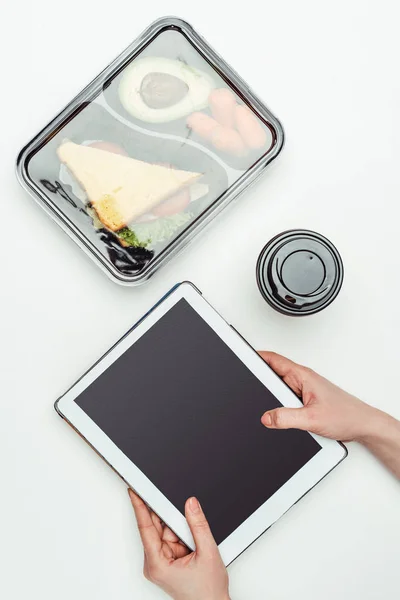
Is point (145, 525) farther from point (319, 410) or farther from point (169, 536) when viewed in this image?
point (319, 410)

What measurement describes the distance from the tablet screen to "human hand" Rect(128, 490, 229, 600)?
0.02 m

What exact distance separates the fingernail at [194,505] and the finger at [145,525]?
0.18ft

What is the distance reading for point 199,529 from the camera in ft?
2.66

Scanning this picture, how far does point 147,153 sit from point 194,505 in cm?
42

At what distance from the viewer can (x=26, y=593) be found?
2.82 feet

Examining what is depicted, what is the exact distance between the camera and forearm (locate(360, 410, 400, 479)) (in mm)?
852

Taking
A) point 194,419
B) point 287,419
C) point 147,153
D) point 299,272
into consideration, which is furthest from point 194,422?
point 147,153

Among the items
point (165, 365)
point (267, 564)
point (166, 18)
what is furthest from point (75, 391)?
point (166, 18)

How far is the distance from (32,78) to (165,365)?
393mm

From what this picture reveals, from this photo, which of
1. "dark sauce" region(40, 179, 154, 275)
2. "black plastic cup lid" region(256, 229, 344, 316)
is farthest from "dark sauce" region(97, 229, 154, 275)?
"black plastic cup lid" region(256, 229, 344, 316)

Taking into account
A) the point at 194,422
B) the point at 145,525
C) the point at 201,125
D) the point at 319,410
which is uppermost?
the point at 201,125

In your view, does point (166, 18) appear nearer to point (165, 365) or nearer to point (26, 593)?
point (165, 365)

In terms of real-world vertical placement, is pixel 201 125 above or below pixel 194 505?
above

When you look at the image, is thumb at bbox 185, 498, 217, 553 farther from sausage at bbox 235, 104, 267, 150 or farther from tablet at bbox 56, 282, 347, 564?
sausage at bbox 235, 104, 267, 150
